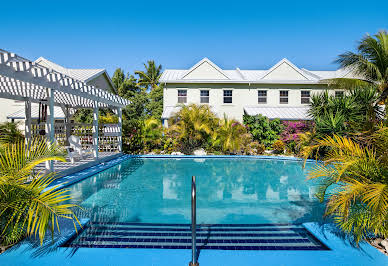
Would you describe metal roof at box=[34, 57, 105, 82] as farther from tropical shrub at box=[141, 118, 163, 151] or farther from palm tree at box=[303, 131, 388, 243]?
palm tree at box=[303, 131, 388, 243]

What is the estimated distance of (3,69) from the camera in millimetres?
6336

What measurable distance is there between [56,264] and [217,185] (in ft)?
22.4

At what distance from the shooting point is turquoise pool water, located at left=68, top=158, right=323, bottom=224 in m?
6.11

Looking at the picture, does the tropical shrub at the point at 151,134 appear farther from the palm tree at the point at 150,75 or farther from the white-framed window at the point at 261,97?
the palm tree at the point at 150,75

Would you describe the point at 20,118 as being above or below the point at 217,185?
above

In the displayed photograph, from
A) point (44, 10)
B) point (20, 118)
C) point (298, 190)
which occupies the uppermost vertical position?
point (44, 10)

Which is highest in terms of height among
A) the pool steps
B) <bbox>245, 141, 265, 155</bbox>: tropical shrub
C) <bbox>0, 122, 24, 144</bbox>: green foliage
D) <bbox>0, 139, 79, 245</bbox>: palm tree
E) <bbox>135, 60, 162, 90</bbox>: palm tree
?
<bbox>135, 60, 162, 90</bbox>: palm tree

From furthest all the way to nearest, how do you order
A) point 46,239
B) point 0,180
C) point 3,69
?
point 3,69
point 46,239
point 0,180

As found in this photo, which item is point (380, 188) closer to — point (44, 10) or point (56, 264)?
point (56, 264)

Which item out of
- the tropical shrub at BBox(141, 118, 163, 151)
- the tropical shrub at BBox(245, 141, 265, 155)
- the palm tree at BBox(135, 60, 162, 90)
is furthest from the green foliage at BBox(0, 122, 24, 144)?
the palm tree at BBox(135, 60, 162, 90)

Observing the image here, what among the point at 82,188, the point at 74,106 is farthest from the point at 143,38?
the point at 82,188

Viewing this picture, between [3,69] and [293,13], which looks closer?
[3,69]

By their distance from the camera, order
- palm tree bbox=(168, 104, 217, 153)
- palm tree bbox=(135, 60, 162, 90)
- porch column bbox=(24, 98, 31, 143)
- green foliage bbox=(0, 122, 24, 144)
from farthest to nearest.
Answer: palm tree bbox=(135, 60, 162, 90) < palm tree bbox=(168, 104, 217, 153) < porch column bbox=(24, 98, 31, 143) < green foliage bbox=(0, 122, 24, 144)

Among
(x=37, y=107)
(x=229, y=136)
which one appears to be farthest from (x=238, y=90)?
(x=37, y=107)
